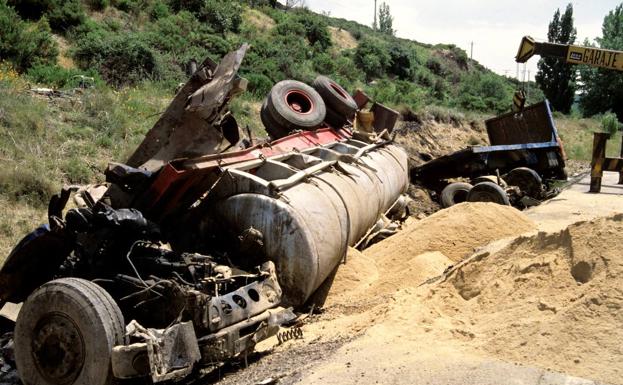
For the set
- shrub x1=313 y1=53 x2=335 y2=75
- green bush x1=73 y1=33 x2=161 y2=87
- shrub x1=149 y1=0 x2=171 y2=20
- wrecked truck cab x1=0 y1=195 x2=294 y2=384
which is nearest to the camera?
wrecked truck cab x1=0 y1=195 x2=294 y2=384

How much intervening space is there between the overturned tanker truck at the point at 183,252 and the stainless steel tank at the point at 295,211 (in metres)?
0.01

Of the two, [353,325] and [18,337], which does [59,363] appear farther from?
[353,325]

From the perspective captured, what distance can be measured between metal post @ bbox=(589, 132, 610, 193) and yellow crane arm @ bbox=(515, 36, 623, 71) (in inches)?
73.2

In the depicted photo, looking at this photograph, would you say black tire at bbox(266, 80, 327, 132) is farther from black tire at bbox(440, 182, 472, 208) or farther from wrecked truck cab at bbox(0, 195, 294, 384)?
wrecked truck cab at bbox(0, 195, 294, 384)

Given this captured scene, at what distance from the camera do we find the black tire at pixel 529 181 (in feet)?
42.6

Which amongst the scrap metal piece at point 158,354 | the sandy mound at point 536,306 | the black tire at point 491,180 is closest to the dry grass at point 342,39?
the black tire at point 491,180

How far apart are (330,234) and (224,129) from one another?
2.06 metres

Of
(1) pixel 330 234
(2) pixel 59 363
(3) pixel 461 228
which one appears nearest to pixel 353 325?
(1) pixel 330 234

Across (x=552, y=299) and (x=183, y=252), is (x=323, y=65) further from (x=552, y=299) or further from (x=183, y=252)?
(x=552, y=299)

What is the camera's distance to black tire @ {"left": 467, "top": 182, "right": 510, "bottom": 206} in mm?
11859

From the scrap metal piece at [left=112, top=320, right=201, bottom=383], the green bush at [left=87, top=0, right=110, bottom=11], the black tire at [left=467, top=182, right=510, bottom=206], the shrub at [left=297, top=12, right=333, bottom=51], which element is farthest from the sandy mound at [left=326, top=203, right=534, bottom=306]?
the shrub at [left=297, top=12, right=333, bottom=51]

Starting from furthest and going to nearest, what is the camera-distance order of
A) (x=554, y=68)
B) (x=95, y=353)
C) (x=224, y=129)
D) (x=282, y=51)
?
(x=554, y=68) → (x=282, y=51) → (x=224, y=129) → (x=95, y=353)

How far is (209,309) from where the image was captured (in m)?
4.91

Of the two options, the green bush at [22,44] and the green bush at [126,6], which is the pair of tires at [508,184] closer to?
the green bush at [22,44]
